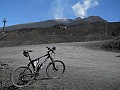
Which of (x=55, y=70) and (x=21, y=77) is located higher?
(x=55, y=70)

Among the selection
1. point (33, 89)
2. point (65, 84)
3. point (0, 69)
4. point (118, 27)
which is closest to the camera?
point (33, 89)

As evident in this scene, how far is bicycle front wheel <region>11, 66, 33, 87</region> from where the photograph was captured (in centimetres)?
824

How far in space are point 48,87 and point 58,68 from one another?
1.54 meters

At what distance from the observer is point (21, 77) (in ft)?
27.5

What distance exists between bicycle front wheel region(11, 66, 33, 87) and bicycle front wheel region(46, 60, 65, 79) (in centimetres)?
119

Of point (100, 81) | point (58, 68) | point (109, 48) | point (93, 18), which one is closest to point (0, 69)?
point (58, 68)

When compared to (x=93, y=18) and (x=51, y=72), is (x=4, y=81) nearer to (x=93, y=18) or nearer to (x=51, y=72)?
(x=51, y=72)

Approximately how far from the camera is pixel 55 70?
9641 millimetres

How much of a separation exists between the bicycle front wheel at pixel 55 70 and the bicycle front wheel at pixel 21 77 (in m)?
1.19

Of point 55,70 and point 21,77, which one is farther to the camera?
point 55,70

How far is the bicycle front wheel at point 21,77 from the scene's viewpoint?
824 cm

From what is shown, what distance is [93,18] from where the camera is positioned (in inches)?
4860

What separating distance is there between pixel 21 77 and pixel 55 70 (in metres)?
1.74

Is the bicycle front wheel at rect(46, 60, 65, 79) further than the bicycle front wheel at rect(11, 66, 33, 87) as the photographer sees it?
Yes
